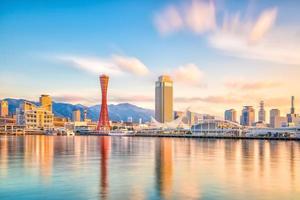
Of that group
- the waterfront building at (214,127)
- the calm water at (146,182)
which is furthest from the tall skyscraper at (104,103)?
the calm water at (146,182)

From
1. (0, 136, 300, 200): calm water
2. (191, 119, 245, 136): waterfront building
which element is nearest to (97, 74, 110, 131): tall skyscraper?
(191, 119, 245, 136): waterfront building

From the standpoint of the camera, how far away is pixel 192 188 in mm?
18297

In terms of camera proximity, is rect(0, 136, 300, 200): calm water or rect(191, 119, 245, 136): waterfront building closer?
rect(0, 136, 300, 200): calm water

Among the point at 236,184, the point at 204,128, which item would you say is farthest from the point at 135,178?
the point at 204,128

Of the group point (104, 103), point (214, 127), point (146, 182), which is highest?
point (104, 103)

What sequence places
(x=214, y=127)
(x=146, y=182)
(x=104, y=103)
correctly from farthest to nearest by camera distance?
1. (x=214, y=127)
2. (x=104, y=103)
3. (x=146, y=182)

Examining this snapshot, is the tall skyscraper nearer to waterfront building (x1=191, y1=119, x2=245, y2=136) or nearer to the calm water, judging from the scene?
waterfront building (x1=191, y1=119, x2=245, y2=136)

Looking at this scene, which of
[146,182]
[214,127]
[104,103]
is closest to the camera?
[146,182]

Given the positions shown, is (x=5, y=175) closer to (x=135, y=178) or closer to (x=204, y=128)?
(x=135, y=178)

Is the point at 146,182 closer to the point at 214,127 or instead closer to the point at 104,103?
the point at 104,103

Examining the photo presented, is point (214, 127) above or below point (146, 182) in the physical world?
below

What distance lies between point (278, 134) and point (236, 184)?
130405 mm

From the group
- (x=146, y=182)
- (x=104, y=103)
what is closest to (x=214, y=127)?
(x=104, y=103)

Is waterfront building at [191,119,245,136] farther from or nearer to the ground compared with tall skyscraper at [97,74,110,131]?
nearer to the ground
